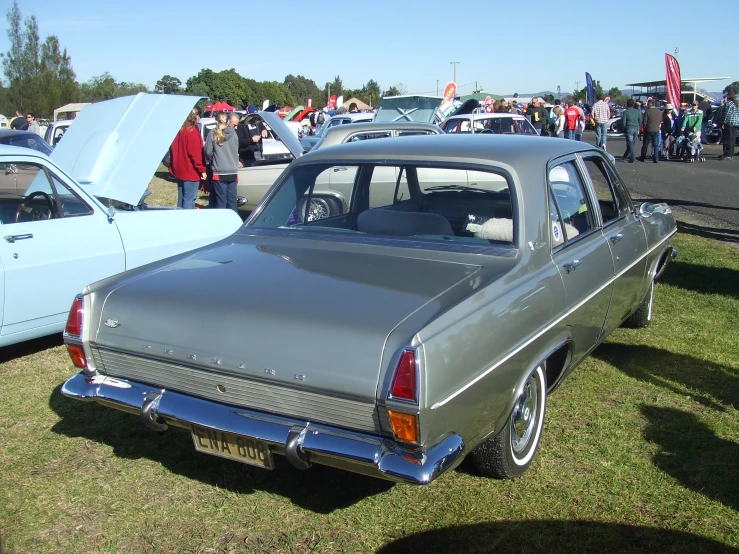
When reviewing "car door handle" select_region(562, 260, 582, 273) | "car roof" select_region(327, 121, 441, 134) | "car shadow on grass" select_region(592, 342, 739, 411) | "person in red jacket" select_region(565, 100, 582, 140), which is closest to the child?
"person in red jacket" select_region(565, 100, 582, 140)

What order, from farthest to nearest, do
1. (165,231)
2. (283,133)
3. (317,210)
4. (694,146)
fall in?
(694,146)
(283,133)
(165,231)
(317,210)

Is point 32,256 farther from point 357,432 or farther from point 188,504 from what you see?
point 357,432

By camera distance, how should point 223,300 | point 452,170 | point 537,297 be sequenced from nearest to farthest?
point 223,300
point 537,297
point 452,170

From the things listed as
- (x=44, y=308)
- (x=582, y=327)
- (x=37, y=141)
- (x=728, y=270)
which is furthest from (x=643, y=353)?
(x=37, y=141)

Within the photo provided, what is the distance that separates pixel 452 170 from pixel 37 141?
32.5ft

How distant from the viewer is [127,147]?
5883mm

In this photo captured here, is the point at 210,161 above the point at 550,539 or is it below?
above

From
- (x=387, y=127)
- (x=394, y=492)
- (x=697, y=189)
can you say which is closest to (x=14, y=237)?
Result: (x=394, y=492)

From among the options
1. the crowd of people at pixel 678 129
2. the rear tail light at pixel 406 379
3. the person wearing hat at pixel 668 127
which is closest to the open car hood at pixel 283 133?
the rear tail light at pixel 406 379

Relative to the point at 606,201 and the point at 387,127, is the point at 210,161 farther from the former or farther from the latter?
the point at 606,201

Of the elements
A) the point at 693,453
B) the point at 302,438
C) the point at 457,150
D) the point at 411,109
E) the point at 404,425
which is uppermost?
the point at 411,109

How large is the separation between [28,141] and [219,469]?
9.74 m

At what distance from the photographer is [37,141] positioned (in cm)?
1170

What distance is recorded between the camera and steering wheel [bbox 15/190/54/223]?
5145mm
